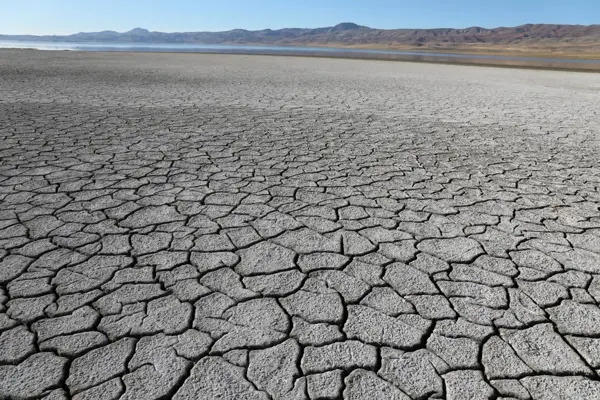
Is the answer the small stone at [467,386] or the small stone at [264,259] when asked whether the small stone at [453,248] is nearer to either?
the small stone at [264,259]

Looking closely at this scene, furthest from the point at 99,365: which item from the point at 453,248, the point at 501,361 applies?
the point at 453,248

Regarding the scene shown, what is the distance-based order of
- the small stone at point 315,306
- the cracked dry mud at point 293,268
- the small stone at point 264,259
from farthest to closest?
1. the small stone at point 264,259
2. the small stone at point 315,306
3. the cracked dry mud at point 293,268

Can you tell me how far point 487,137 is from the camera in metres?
5.94

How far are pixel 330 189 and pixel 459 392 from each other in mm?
2262

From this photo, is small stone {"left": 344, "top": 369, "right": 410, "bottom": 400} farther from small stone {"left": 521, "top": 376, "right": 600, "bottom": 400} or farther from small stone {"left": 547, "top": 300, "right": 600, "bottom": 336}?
small stone {"left": 547, "top": 300, "right": 600, "bottom": 336}

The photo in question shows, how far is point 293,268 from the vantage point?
2365 mm

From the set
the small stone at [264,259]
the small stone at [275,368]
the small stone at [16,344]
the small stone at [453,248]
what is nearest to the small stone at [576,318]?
the small stone at [453,248]

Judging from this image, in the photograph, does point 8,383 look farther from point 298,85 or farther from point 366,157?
point 298,85

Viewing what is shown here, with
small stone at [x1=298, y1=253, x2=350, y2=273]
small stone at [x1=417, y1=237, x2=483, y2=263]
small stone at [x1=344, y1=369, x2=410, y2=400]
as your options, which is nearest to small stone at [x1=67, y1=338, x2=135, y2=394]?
small stone at [x1=344, y1=369, x2=410, y2=400]

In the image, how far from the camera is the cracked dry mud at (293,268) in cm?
161

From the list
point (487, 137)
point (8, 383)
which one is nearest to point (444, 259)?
point (8, 383)

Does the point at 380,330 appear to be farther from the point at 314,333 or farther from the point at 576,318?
the point at 576,318

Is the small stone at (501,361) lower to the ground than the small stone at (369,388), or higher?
lower

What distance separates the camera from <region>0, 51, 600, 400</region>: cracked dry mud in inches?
63.5
